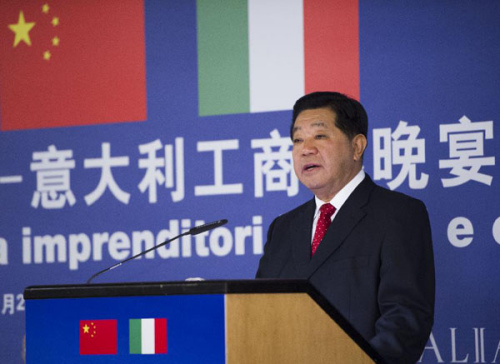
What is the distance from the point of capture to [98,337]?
5.58 feet

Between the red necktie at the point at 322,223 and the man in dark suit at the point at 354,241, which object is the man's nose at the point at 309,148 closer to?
the man in dark suit at the point at 354,241

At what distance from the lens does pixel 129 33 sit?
153 inches

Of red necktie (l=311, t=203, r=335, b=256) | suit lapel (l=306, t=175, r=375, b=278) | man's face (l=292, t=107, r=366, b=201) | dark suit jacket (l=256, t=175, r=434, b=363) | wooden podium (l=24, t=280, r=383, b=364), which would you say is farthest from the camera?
man's face (l=292, t=107, r=366, b=201)

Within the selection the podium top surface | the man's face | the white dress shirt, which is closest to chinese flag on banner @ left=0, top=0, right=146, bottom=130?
the man's face

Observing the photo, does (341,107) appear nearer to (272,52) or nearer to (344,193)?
(344,193)

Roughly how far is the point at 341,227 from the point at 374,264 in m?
0.17

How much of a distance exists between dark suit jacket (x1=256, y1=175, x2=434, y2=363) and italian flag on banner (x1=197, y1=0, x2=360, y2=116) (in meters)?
1.07

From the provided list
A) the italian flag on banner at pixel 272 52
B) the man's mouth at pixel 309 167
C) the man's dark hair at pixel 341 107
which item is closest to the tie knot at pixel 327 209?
the man's mouth at pixel 309 167

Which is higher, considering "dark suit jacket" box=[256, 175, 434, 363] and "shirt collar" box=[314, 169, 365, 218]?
"shirt collar" box=[314, 169, 365, 218]

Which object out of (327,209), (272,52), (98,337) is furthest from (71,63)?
(98,337)

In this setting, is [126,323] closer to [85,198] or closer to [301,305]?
[301,305]

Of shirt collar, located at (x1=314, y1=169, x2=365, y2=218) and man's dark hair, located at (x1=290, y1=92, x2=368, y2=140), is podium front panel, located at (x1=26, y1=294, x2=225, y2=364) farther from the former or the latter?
man's dark hair, located at (x1=290, y1=92, x2=368, y2=140)

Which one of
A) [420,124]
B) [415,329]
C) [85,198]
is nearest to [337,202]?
[415,329]

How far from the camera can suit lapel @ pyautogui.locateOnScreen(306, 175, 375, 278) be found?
2428 mm
